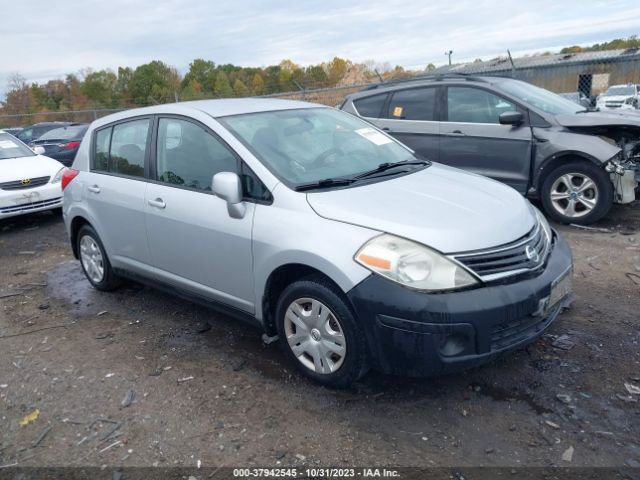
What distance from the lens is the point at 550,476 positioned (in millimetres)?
2508

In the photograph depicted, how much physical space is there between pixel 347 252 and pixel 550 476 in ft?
4.71

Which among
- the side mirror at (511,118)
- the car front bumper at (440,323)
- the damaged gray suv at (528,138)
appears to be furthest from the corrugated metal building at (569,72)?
the car front bumper at (440,323)

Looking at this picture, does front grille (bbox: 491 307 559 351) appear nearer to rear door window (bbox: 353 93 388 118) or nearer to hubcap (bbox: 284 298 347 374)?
hubcap (bbox: 284 298 347 374)

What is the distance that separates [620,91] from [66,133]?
22.4 m

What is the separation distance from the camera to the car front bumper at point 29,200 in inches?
314

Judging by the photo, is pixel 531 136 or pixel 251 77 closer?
pixel 531 136

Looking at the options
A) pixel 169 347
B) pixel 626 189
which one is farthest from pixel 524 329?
pixel 626 189

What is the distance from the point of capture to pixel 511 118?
6.27 meters

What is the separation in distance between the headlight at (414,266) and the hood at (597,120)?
4.27 m

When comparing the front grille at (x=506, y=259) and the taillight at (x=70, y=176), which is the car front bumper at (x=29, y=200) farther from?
the front grille at (x=506, y=259)

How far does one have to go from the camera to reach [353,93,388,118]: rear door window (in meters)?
7.59

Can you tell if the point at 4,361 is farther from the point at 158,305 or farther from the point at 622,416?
the point at 622,416

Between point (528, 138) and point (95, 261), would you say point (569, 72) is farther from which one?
point (95, 261)

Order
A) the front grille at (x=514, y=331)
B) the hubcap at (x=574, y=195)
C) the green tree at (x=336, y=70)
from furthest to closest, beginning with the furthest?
the green tree at (x=336, y=70)
the hubcap at (x=574, y=195)
the front grille at (x=514, y=331)
